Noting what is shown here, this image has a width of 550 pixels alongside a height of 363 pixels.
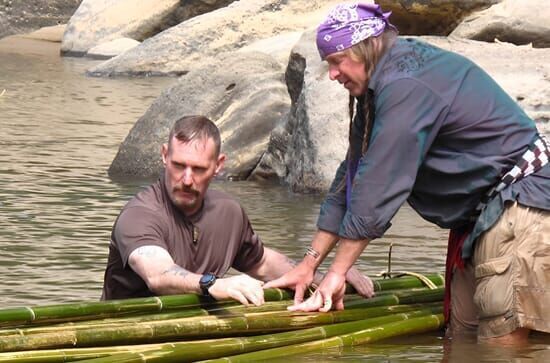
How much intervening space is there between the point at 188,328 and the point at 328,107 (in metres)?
6.81

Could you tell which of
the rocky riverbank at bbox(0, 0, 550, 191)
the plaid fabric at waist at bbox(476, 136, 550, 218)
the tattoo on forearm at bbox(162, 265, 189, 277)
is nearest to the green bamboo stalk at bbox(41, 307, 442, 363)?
the tattoo on forearm at bbox(162, 265, 189, 277)

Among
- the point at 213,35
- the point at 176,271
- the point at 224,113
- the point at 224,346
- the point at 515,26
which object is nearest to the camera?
the point at 224,346

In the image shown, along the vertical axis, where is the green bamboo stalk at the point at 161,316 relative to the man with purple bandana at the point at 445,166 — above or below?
below

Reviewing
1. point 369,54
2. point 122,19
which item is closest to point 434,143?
point 369,54

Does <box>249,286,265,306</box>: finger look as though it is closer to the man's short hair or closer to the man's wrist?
the man's wrist

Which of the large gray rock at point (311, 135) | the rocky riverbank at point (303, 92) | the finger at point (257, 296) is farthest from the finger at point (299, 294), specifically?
the large gray rock at point (311, 135)

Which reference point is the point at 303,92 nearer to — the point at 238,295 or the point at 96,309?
the point at 238,295

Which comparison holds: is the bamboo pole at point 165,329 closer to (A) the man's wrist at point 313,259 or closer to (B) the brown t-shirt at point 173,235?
(A) the man's wrist at point 313,259

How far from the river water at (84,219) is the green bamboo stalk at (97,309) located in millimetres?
479

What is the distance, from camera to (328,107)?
11820mm

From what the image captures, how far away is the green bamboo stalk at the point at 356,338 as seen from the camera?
16.6 feet

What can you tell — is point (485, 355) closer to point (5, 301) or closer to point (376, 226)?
point (376, 226)

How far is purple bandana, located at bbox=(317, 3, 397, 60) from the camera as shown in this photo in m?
5.36

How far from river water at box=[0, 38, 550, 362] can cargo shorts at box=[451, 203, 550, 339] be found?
0.42ft
